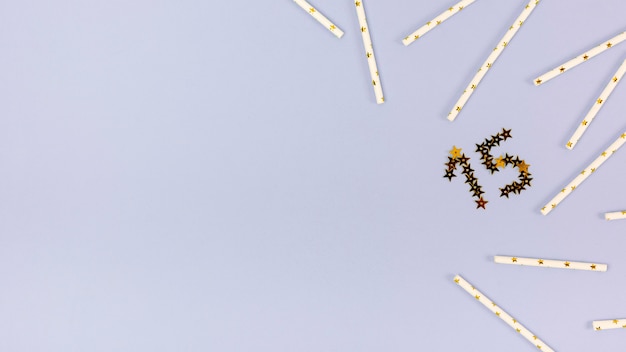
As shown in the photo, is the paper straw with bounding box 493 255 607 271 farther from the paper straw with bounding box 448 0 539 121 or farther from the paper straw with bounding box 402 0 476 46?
the paper straw with bounding box 402 0 476 46

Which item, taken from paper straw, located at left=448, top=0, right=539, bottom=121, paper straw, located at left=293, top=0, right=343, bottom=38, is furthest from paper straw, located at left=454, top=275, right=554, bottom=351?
paper straw, located at left=293, top=0, right=343, bottom=38

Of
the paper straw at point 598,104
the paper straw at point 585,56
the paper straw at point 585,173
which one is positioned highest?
the paper straw at point 585,56

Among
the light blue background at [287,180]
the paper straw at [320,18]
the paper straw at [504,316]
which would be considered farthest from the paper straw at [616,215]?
the paper straw at [320,18]

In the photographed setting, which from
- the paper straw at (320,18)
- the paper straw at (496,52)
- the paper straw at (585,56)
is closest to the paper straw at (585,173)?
the paper straw at (585,56)

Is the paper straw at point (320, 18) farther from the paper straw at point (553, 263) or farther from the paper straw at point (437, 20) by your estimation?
the paper straw at point (553, 263)

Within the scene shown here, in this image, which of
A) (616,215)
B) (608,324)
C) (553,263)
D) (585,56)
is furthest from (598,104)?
(608,324)

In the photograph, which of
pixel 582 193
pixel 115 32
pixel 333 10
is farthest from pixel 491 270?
pixel 115 32

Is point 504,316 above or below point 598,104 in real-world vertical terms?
below

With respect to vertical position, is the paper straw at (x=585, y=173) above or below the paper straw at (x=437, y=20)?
below

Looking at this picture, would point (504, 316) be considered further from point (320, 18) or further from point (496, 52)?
point (320, 18)
